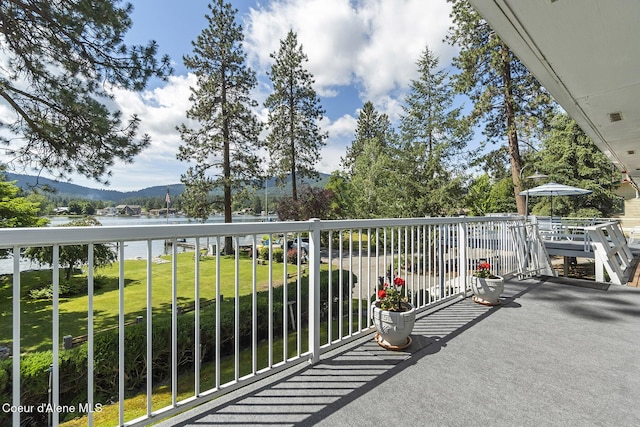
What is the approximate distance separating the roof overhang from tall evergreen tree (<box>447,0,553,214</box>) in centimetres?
821

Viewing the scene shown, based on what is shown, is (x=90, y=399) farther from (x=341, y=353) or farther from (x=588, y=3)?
(x=588, y=3)

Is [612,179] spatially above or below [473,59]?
below

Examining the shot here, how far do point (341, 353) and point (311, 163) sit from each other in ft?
56.7

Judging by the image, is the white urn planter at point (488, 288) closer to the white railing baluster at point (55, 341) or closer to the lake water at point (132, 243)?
the lake water at point (132, 243)

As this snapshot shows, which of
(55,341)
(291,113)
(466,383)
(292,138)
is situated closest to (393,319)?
(466,383)

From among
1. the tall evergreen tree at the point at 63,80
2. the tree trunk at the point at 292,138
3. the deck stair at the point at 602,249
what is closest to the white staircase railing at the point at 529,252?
the deck stair at the point at 602,249

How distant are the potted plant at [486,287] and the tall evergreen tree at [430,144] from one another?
5.91m

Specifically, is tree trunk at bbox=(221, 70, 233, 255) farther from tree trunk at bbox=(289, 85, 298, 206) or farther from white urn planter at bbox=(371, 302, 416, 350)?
white urn planter at bbox=(371, 302, 416, 350)

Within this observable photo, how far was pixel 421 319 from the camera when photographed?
3.15 m

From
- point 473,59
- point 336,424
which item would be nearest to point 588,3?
point 336,424

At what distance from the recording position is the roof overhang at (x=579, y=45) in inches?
61.3

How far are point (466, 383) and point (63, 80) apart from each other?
7.34 metres

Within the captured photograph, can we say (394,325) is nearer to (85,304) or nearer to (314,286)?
(314,286)

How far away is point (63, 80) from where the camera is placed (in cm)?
529
